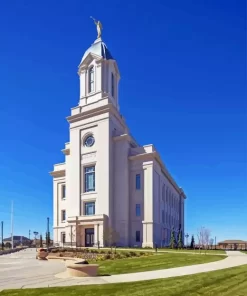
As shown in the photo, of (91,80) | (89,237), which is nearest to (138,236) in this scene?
(89,237)

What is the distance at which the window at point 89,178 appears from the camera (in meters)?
51.9

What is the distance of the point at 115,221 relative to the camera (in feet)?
162

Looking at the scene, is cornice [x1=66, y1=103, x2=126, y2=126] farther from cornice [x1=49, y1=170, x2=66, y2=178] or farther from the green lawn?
the green lawn

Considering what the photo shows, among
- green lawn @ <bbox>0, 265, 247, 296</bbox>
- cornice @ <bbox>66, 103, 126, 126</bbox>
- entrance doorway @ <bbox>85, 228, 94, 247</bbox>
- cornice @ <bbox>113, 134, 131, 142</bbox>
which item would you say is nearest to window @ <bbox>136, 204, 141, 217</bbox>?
entrance doorway @ <bbox>85, 228, 94, 247</bbox>

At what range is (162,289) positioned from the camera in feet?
36.1

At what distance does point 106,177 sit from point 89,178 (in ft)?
13.6

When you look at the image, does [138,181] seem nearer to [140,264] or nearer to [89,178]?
[89,178]

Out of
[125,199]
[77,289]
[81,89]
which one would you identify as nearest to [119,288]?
[77,289]

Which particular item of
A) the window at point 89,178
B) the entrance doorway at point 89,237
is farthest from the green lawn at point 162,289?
the window at point 89,178

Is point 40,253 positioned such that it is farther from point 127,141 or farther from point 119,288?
point 127,141

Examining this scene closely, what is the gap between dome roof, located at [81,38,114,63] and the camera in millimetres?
57503

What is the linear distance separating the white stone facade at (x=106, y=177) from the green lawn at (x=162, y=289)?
Answer: 115 feet

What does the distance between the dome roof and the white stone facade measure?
25cm

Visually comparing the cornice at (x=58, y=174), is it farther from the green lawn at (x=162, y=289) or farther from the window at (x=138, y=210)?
the green lawn at (x=162, y=289)
